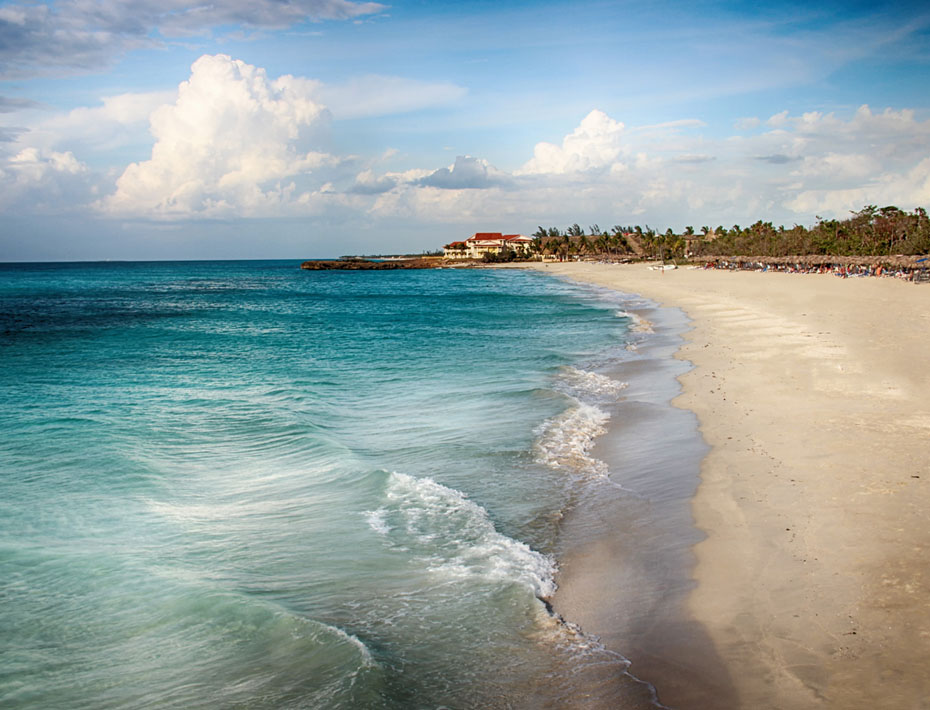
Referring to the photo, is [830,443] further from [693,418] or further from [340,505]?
[340,505]

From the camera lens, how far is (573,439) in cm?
1266

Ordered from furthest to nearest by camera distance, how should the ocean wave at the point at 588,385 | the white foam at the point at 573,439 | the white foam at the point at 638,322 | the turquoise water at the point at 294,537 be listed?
1. the white foam at the point at 638,322
2. the ocean wave at the point at 588,385
3. the white foam at the point at 573,439
4. the turquoise water at the point at 294,537

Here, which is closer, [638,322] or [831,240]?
[638,322]

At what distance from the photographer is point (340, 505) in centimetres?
977

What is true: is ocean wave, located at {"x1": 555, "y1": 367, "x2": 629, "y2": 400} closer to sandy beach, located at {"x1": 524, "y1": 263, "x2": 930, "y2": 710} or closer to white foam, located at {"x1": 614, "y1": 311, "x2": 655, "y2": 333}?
sandy beach, located at {"x1": 524, "y1": 263, "x2": 930, "y2": 710}

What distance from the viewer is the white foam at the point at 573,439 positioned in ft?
36.5

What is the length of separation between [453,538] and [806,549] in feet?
13.4

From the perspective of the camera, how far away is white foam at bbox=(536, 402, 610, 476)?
11.1 meters

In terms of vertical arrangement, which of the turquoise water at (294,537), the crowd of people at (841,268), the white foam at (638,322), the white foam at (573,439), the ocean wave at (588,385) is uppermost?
the crowd of people at (841,268)

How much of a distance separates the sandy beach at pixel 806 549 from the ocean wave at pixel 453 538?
21.9 inches

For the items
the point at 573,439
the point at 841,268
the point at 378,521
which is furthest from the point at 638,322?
the point at 841,268

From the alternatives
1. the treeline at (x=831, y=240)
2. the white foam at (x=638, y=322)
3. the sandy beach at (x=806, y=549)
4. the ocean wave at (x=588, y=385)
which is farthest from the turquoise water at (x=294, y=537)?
the treeline at (x=831, y=240)

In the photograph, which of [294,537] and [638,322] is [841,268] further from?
[294,537]

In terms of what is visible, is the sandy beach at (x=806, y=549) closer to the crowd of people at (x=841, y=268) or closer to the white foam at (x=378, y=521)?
the white foam at (x=378, y=521)
